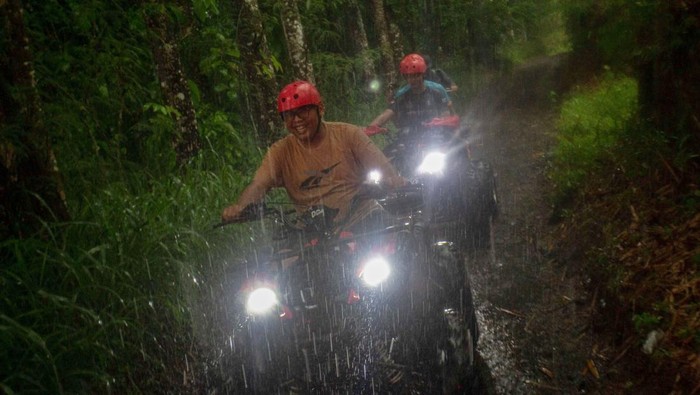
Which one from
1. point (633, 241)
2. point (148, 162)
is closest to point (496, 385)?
point (633, 241)

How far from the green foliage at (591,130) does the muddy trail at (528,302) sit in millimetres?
536

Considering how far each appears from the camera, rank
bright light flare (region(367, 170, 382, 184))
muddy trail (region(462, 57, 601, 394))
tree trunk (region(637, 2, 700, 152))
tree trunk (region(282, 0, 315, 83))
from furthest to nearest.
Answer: tree trunk (region(282, 0, 315, 83)), tree trunk (region(637, 2, 700, 152)), bright light flare (region(367, 170, 382, 184)), muddy trail (region(462, 57, 601, 394))

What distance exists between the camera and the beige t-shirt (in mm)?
4547

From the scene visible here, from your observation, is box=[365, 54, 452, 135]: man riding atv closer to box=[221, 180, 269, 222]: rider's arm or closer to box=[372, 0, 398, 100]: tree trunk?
box=[221, 180, 269, 222]: rider's arm

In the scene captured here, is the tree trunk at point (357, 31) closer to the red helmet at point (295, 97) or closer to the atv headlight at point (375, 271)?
the red helmet at point (295, 97)

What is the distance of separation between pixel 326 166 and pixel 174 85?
3.32 meters

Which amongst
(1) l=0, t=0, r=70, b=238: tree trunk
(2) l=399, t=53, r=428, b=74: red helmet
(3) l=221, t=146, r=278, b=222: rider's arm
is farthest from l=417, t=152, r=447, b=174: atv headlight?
(1) l=0, t=0, r=70, b=238: tree trunk

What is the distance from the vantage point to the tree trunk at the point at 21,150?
3.81 meters

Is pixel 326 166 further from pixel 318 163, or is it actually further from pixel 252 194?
pixel 252 194

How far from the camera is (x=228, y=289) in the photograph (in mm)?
5352

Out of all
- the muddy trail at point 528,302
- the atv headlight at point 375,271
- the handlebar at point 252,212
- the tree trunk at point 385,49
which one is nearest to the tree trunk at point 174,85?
the handlebar at point 252,212

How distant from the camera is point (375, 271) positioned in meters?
3.63

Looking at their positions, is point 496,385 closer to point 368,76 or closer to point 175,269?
point 175,269

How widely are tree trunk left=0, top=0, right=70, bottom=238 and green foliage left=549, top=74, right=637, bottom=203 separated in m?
5.65
